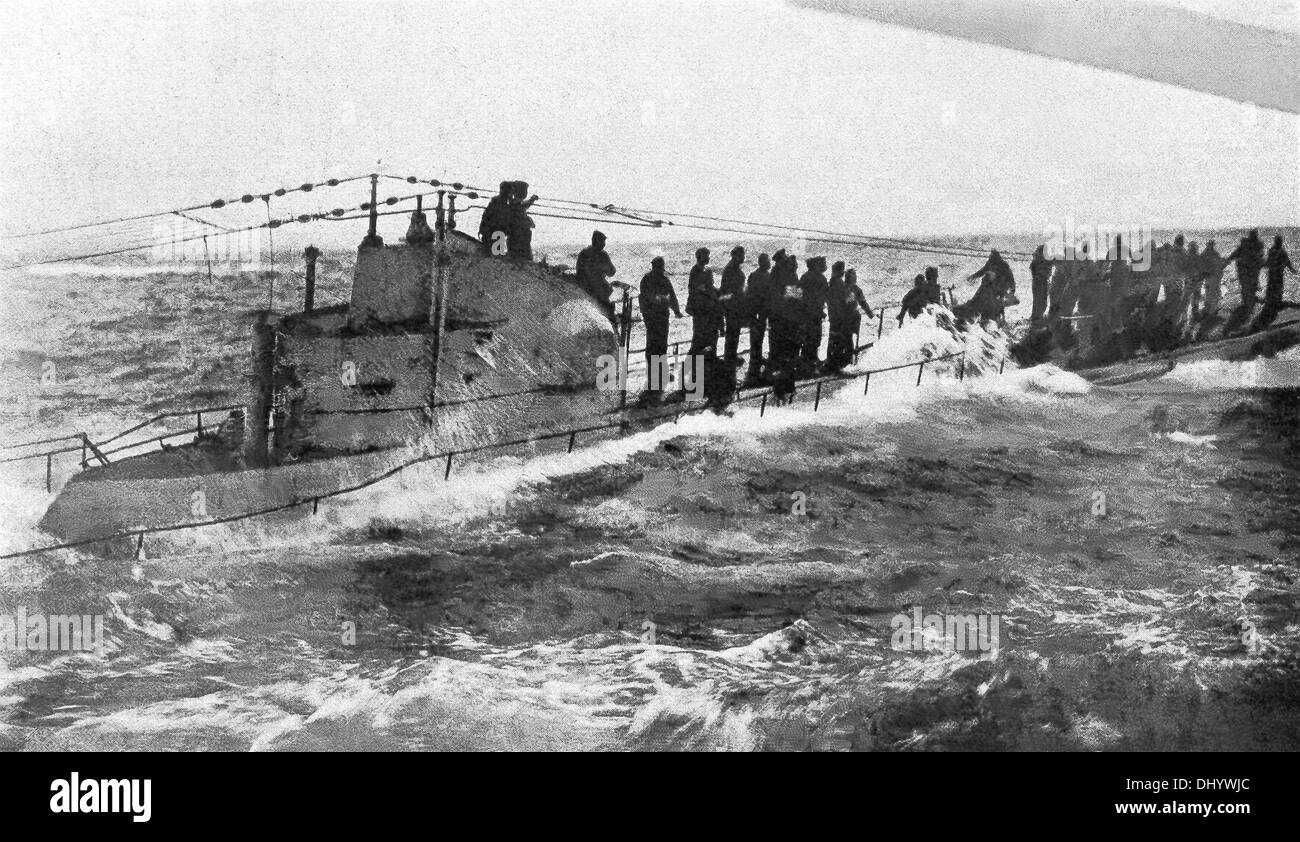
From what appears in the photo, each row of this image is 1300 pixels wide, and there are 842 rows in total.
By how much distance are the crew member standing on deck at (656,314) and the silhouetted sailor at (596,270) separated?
0.41 ft

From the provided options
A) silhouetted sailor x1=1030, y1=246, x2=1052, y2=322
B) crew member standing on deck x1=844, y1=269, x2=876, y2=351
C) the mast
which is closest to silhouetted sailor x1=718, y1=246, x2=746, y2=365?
crew member standing on deck x1=844, y1=269, x2=876, y2=351

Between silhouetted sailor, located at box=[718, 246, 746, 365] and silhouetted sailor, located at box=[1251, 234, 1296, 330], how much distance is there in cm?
196

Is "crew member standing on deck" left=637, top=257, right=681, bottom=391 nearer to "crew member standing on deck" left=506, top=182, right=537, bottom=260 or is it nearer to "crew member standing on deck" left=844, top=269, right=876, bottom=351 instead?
"crew member standing on deck" left=506, top=182, right=537, bottom=260

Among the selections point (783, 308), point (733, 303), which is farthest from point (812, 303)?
point (733, 303)

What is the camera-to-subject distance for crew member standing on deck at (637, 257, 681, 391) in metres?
4.66

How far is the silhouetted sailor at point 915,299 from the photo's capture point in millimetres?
4758

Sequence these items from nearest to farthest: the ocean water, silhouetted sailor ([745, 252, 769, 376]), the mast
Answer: the ocean water < the mast < silhouetted sailor ([745, 252, 769, 376])

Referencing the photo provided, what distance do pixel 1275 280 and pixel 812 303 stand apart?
1.76 m

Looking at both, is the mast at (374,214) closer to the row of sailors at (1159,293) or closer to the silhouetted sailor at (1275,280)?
the row of sailors at (1159,293)

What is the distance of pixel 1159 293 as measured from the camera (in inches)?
192
